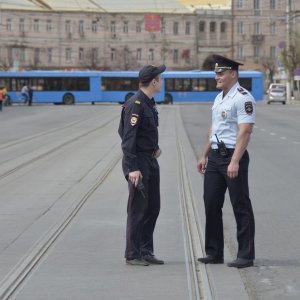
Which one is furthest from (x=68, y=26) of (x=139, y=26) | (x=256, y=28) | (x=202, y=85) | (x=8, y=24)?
(x=202, y=85)

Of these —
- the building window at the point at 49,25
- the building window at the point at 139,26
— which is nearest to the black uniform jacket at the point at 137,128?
the building window at the point at 49,25

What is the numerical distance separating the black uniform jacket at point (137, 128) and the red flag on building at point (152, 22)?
74.6 meters

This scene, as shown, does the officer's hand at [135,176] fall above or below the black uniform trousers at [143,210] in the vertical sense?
above

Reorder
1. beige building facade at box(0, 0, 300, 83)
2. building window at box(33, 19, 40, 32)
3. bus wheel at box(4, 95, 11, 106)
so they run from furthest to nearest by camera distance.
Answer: beige building facade at box(0, 0, 300, 83)
building window at box(33, 19, 40, 32)
bus wheel at box(4, 95, 11, 106)

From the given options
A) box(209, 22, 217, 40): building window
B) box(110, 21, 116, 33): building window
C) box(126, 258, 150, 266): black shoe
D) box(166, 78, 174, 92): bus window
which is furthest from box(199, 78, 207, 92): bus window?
box(126, 258, 150, 266): black shoe

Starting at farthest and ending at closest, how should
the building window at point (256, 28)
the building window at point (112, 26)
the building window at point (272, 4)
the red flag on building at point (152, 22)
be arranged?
the building window at point (256, 28) → the building window at point (112, 26) → the red flag on building at point (152, 22) → the building window at point (272, 4)

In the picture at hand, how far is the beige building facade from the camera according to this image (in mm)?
86438

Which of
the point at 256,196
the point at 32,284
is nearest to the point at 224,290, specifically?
the point at 32,284

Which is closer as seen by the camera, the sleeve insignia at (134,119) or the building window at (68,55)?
the sleeve insignia at (134,119)

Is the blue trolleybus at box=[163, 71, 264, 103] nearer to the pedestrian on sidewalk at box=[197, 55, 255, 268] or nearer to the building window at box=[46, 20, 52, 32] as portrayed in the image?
the building window at box=[46, 20, 52, 32]

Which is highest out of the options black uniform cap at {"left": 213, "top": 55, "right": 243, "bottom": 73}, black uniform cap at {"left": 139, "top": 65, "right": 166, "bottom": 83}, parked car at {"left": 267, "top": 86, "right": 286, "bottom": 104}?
black uniform cap at {"left": 213, "top": 55, "right": 243, "bottom": 73}

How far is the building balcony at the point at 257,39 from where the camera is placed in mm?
91812

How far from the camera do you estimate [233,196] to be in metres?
7.10

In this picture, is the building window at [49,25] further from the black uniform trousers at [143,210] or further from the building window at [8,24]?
the black uniform trousers at [143,210]
